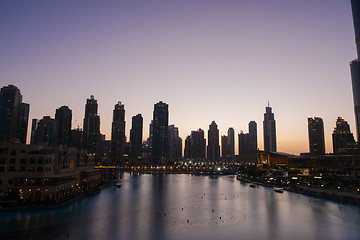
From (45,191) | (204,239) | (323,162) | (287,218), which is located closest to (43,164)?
(45,191)

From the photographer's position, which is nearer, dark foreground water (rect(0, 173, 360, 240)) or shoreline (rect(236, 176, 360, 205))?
dark foreground water (rect(0, 173, 360, 240))

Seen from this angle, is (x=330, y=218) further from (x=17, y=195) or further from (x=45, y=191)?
(x=17, y=195)

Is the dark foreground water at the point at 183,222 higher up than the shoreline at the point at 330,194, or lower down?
lower down

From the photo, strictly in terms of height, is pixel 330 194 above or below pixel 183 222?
above

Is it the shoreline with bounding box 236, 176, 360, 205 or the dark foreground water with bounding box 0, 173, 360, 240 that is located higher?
the shoreline with bounding box 236, 176, 360, 205

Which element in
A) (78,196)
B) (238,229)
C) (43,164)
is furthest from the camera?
(78,196)

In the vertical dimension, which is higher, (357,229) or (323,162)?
(323,162)

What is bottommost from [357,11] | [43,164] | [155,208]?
[155,208]

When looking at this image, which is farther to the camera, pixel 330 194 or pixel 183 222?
pixel 330 194

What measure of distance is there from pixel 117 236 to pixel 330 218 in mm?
46991

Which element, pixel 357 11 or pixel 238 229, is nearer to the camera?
pixel 238 229

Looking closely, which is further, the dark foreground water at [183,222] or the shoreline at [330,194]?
the shoreline at [330,194]

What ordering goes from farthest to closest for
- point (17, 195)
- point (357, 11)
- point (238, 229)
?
point (357, 11), point (17, 195), point (238, 229)

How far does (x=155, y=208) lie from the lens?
6675cm
